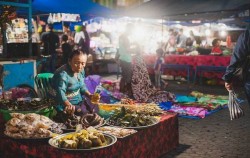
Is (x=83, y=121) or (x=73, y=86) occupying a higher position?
(x=73, y=86)

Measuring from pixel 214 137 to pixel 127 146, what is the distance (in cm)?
306

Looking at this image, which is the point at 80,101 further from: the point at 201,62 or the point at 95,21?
the point at 95,21

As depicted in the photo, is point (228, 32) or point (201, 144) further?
point (228, 32)

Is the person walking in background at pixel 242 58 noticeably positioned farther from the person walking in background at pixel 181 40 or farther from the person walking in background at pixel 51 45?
the person walking in background at pixel 181 40

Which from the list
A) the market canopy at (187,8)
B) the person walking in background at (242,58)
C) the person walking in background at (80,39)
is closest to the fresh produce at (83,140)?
the person walking in background at (242,58)

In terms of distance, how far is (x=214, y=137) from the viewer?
6.77 m

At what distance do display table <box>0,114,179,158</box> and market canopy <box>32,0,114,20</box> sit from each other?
7904 mm

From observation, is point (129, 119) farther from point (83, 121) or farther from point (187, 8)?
point (187, 8)

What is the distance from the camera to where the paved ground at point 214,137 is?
5.73 metres

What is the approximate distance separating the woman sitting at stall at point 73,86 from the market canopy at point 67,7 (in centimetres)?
708

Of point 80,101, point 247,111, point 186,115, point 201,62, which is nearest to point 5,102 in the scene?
point 80,101

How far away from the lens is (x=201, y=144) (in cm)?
629

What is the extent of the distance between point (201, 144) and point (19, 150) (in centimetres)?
360

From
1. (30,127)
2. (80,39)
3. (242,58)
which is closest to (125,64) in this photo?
(80,39)
